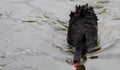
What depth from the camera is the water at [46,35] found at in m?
7.62

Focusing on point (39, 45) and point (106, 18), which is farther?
point (106, 18)

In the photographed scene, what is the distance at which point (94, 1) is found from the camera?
11.9 m

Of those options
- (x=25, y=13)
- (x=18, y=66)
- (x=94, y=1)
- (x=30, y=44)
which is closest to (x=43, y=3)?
(x=25, y=13)

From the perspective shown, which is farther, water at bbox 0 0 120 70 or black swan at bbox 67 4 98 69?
black swan at bbox 67 4 98 69

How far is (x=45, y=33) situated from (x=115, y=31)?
6.54 ft

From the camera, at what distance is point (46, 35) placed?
9.29 m

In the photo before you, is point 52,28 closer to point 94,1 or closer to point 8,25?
point 8,25

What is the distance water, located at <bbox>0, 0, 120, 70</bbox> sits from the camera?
762cm

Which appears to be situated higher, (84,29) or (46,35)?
(84,29)

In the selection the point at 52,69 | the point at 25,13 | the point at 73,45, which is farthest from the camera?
the point at 25,13

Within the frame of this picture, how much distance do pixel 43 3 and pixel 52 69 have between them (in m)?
4.86

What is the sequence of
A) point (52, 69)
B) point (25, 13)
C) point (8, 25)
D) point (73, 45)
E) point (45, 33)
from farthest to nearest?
1. point (25, 13)
2. point (8, 25)
3. point (45, 33)
4. point (73, 45)
5. point (52, 69)

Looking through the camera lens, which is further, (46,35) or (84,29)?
(46,35)

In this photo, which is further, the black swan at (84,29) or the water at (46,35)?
the black swan at (84,29)
